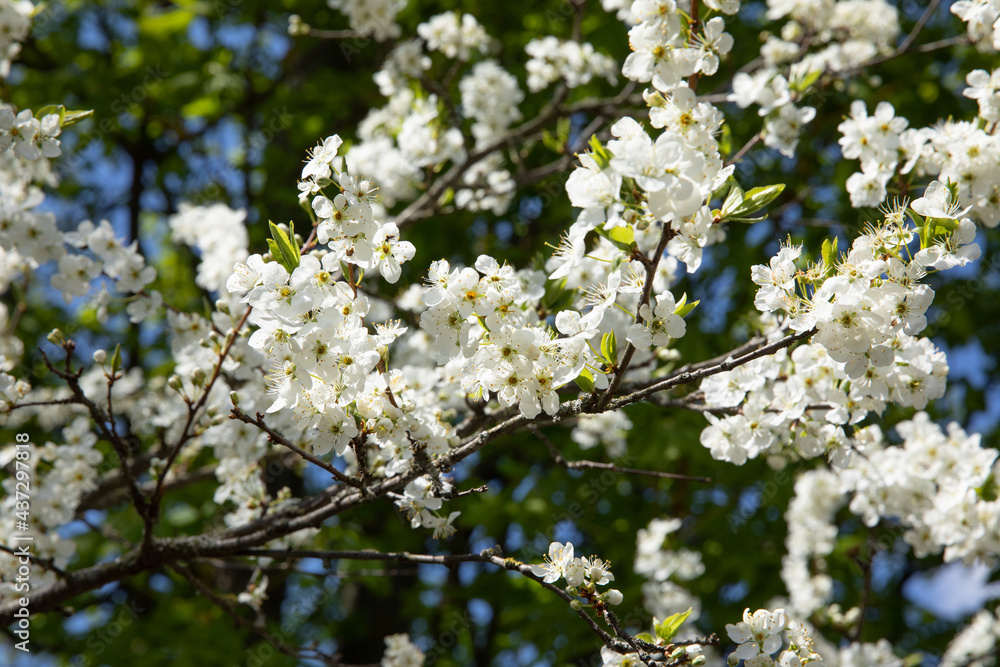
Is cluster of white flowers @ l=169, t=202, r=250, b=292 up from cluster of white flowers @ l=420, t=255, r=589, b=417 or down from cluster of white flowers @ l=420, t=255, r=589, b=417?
down

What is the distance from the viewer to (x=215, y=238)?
4.05m

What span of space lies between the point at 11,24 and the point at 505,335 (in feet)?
11.0

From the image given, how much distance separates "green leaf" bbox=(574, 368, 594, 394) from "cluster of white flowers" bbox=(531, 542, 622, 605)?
0.46 meters

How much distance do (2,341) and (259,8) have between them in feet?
12.1

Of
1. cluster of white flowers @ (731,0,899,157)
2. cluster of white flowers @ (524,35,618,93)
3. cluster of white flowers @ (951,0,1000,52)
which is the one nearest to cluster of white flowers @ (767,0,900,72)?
cluster of white flowers @ (731,0,899,157)

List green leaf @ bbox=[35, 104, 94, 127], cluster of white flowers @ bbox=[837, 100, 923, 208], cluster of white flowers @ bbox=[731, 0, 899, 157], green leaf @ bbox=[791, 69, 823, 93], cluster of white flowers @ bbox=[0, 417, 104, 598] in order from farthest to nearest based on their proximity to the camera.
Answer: cluster of white flowers @ bbox=[731, 0, 899, 157], cluster of white flowers @ bbox=[0, 417, 104, 598], green leaf @ bbox=[791, 69, 823, 93], cluster of white flowers @ bbox=[837, 100, 923, 208], green leaf @ bbox=[35, 104, 94, 127]

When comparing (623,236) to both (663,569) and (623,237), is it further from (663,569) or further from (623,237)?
(663,569)

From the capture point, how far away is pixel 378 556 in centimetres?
216

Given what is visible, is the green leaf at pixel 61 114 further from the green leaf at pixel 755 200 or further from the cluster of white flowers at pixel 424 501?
the green leaf at pixel 755 200

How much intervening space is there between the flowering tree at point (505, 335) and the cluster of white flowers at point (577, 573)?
0.01 meters

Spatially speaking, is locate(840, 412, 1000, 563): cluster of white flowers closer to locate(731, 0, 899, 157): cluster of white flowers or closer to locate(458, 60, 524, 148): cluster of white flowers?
locate(731, 0, 899, 157): cluster of white flowers

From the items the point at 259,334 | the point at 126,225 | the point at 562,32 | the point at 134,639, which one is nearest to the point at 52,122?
the point at 259,334

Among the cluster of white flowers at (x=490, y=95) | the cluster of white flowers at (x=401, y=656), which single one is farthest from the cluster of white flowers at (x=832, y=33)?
the cluster of white flowers at (x=401, y=656)

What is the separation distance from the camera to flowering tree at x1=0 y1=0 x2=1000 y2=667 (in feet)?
6.19
